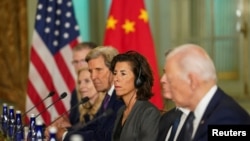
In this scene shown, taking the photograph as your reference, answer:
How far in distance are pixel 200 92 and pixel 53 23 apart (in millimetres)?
3540

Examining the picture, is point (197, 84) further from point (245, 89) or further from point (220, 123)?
point (245, 89)

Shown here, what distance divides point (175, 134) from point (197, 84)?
2.08ft

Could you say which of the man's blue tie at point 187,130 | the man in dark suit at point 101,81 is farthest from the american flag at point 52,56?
the man's blue tie at point 187,130

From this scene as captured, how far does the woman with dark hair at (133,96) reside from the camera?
10.8 feet

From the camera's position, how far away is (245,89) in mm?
5781

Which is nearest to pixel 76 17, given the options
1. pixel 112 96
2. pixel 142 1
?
pixel 142 1

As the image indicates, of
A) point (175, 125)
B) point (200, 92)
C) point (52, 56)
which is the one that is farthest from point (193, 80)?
point (52, 56)

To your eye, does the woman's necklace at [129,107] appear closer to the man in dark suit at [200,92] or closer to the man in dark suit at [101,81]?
the man in dark suit at [101,81]

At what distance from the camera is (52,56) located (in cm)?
574

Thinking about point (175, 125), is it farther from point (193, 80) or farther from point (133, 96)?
point (193, 80)

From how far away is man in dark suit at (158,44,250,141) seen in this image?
7.72 ft

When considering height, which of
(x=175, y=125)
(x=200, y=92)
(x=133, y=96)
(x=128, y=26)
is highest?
(x=128, y=26)

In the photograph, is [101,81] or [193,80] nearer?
[193,80]

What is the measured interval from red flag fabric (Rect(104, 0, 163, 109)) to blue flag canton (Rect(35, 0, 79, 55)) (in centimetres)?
41
